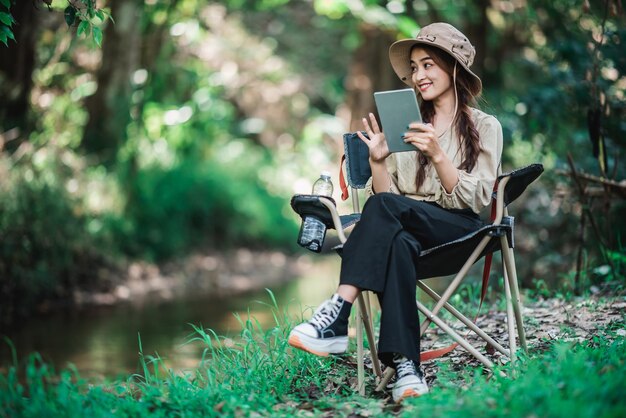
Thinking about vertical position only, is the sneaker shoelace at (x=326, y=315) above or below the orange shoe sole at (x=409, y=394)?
above

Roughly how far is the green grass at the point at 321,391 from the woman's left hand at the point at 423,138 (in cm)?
93

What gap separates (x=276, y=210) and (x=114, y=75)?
14.2 ft

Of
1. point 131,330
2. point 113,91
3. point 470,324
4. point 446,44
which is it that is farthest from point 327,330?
point 113,91

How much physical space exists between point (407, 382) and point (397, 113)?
1.10 metres

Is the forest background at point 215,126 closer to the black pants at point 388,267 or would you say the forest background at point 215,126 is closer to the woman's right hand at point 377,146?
the woman's right hand at point 377,146

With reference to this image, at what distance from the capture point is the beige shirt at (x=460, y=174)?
334 centimetres

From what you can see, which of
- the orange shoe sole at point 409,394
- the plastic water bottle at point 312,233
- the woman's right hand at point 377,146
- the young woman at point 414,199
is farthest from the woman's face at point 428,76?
the orange shoe sole at point 409,394

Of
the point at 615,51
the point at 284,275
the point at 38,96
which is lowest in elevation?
the point at 284,275

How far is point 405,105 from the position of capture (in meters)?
3.16

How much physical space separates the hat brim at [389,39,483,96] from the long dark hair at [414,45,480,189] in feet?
0.11

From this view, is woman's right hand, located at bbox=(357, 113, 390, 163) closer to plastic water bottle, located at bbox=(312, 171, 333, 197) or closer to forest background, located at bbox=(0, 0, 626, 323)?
plastic water bottle, located at bbox=(312, 171, 333, 197)

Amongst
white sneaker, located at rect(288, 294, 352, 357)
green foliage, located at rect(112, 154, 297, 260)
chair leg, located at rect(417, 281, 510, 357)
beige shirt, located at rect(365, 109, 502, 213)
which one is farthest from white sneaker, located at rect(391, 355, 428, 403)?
green foliage, located at rect(112, 154, 297, 260)

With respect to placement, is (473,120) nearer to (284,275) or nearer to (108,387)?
(108,387)

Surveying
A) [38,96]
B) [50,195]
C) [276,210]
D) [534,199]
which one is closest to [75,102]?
[38,96]
